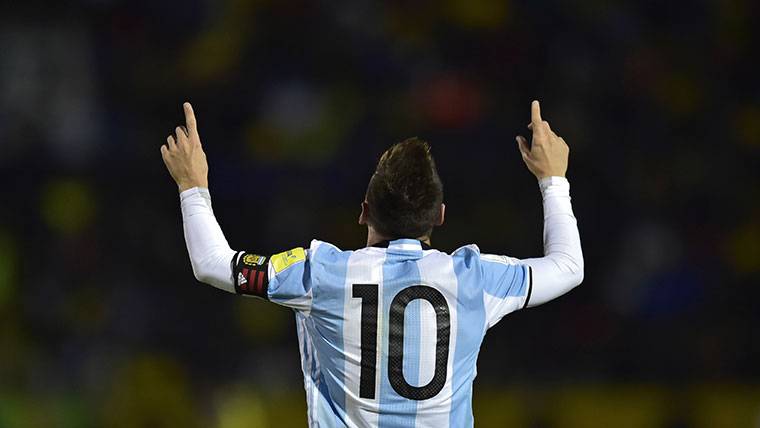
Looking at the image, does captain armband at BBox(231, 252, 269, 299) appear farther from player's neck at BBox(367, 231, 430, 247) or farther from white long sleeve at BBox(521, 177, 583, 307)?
white long sleeve at BBox(521, 177, 583, 307)

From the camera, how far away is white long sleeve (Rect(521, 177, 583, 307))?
2.30 metres

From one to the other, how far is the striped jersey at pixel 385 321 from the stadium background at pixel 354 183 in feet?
10.1

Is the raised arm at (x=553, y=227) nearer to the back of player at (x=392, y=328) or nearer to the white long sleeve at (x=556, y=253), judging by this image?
the white long sleeve at (x=556, y=253)

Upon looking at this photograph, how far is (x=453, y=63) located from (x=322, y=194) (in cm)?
126

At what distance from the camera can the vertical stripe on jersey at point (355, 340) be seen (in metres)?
2.18

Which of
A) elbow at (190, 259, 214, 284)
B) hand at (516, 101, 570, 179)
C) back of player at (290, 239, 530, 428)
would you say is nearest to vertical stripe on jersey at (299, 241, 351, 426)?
back of player at (290, 239, 530, 428)

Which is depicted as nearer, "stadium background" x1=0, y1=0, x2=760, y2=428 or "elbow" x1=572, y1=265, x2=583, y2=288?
"elbow" x1=572, y1=265, x2=583, y2=288

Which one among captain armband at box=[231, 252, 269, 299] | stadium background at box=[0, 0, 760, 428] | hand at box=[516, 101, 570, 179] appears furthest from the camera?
stadium background at box=[0, 0, 760, 428]

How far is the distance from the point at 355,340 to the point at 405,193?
1.08 ft

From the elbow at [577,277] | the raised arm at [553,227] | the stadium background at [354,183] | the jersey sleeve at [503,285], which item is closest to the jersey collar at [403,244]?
the jersey sleeve at [503,285]
